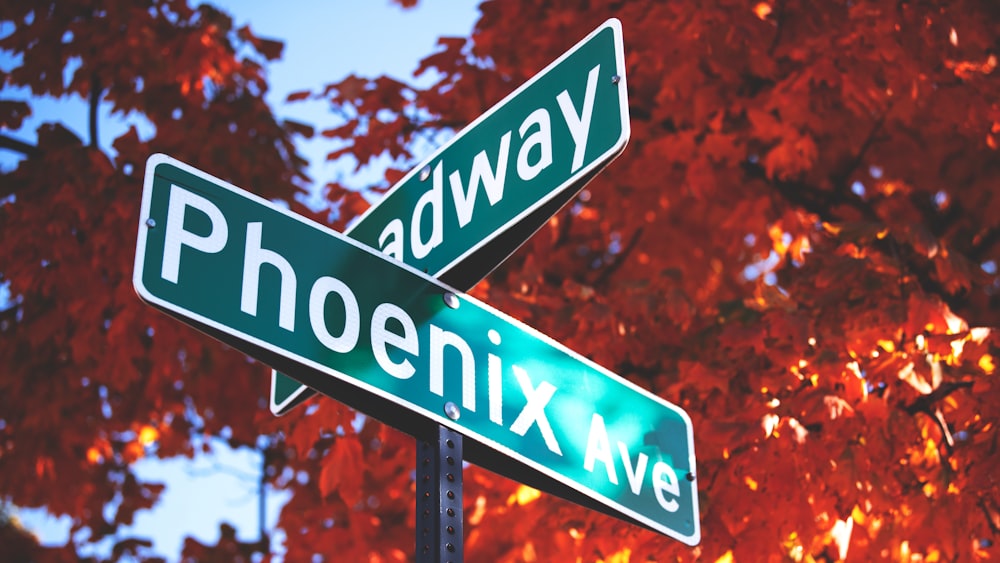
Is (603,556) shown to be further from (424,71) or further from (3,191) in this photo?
(3,191)

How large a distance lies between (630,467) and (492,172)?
74 centimetres

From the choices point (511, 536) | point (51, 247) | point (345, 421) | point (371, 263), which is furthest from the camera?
point (51, 247)

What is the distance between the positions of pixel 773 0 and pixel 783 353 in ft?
6.61

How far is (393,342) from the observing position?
2268 millimetres

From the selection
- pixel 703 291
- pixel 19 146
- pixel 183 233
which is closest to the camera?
pixel 183 233

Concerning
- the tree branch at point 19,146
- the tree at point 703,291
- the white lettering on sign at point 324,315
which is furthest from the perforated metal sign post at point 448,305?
the tree branch at point 19,146

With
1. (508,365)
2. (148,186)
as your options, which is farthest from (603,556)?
(148,186)

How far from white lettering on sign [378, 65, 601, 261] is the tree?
202cm

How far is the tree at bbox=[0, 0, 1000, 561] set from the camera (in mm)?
4324

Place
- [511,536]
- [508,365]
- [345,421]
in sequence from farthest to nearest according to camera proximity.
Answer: [511,536], [345,421], [508,365]

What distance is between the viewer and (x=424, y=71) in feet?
22.9

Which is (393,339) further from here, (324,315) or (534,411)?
(534,411)

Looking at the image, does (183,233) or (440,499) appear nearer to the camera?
(183,233)

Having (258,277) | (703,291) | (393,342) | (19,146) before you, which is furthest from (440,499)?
(703,291)
